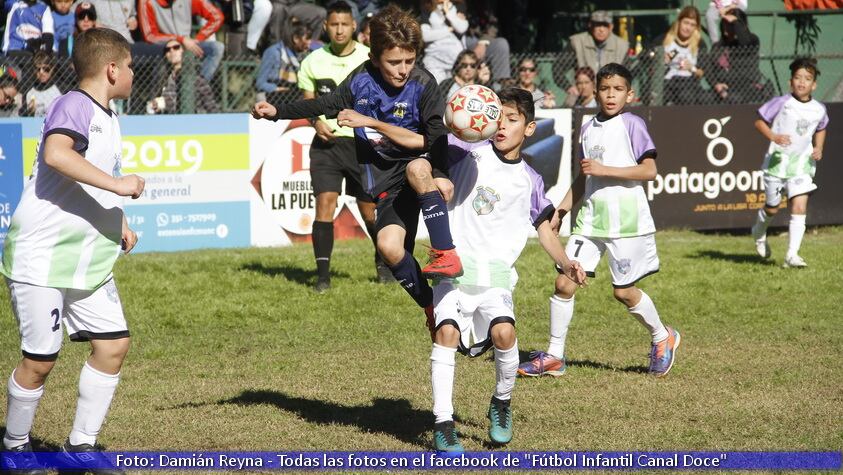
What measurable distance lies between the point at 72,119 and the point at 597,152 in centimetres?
404

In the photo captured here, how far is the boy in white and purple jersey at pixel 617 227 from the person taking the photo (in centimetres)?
779

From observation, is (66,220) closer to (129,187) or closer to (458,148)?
(129,187)

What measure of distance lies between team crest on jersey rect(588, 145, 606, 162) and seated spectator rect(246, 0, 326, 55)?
7.22 metres

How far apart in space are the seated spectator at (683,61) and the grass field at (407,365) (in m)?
3.34

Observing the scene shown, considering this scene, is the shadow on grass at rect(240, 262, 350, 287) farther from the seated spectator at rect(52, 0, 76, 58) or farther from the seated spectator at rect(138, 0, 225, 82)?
the seated spectator at rect(52, 0, 76, 58)

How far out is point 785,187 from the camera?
41.3ft

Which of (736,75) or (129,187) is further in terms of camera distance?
(736,75)

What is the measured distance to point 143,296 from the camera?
10352 millimetres

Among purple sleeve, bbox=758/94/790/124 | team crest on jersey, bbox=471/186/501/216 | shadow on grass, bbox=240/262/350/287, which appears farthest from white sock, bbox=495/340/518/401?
purple sleeve, bbox=758/94/790/124

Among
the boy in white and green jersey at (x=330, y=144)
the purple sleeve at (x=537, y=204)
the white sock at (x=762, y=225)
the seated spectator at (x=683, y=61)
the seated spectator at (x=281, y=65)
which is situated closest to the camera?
the purple sleeve at (x=537, y=204)

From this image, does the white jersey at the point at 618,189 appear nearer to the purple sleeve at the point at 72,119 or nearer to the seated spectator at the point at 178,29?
the purple sleeve at the point at 72,119

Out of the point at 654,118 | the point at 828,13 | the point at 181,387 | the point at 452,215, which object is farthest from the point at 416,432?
the point at 828,13

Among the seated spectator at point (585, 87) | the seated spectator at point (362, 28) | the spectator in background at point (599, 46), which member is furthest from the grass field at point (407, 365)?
the spectator in background at point (599, 46)

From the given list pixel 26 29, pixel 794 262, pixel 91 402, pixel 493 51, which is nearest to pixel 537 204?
pixel 91 402
